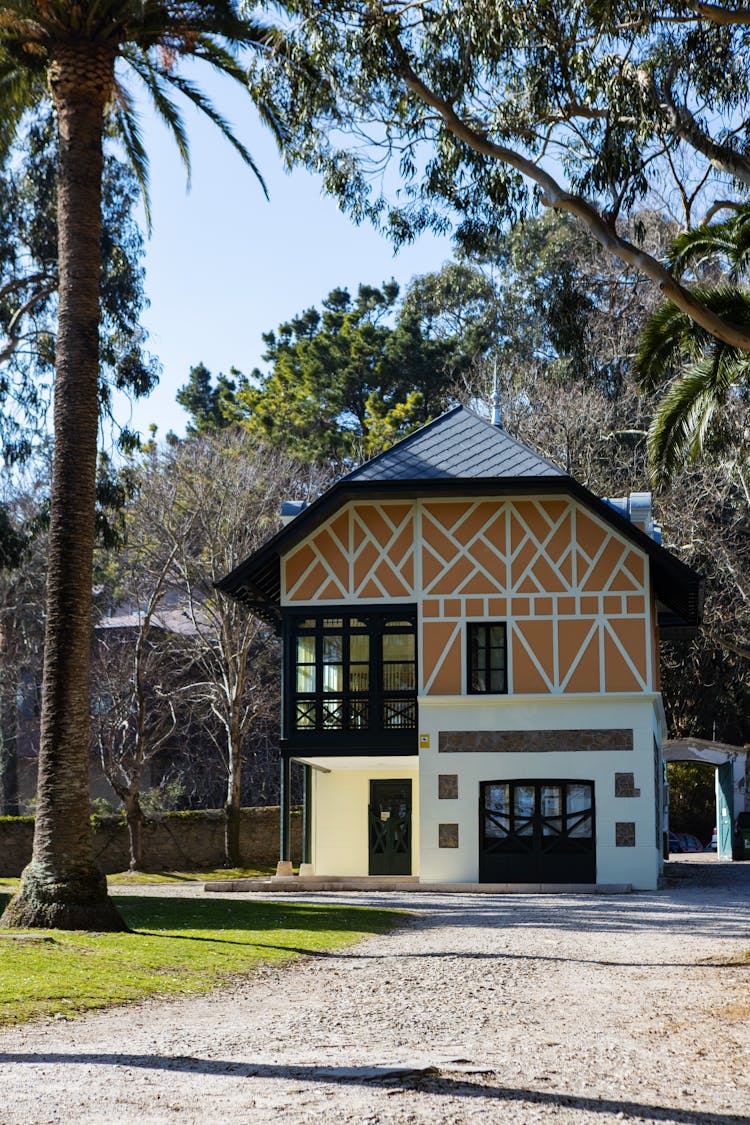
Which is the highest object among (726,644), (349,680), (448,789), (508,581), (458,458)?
(458,458)

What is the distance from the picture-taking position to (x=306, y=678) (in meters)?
29.1

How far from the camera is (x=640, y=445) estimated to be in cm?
4062

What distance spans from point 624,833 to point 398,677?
18.9ft

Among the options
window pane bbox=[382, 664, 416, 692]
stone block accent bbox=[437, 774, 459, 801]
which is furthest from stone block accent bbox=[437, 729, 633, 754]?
window pane bbox=[382, 664, 416, 692]

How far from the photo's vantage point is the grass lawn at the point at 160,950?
407 inches

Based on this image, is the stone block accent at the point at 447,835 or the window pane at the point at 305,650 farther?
the window pane at the point at 305,650

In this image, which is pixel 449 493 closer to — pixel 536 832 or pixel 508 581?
pixel 508 581

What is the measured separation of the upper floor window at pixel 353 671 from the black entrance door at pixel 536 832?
8.40 ft

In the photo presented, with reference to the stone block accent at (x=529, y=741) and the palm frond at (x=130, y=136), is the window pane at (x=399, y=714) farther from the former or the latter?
the palm frond at (x=130, y=136)

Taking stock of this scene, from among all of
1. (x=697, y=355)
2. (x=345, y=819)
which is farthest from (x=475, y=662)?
(x=697, y=355)

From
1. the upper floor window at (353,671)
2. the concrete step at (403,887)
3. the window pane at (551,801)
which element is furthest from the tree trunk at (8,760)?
the window pane at (551,801)

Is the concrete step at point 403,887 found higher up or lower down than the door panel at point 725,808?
lower down

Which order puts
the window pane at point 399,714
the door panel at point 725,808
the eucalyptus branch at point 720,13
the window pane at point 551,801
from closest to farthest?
the eucalyptus branch at point 720,13 → the window pane at point 551,801 → the window pane at point 399,714 → the door panel at point 725,808

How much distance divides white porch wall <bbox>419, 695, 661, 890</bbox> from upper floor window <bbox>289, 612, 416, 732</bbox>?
37.7 inches
